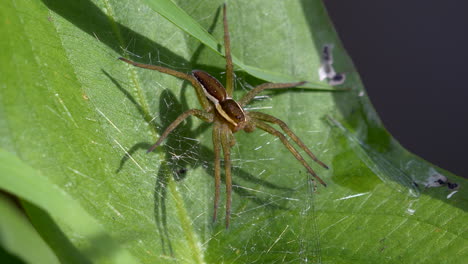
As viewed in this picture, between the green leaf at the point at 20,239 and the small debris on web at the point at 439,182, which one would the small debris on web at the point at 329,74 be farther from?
the green leaf at the point at 20,239

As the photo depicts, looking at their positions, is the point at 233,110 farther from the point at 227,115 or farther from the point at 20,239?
the point at 20,239

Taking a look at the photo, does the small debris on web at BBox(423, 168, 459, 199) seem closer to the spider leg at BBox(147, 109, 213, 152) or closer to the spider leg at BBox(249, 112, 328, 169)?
the spider leg at BBox(249, 112, 328, 169)

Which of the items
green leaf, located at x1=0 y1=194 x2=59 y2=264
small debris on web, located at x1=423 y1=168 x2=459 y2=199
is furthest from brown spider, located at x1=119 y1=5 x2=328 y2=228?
green leaf, located at x1=0 y1=194 x2=59 y2=264

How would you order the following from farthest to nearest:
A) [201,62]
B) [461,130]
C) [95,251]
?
[461,130], [201,62], [95,251]

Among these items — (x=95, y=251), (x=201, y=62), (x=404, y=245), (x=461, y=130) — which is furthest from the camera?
(x=461, y=130)

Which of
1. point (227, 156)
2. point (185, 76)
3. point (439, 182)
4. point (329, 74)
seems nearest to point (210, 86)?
point (185, 76)

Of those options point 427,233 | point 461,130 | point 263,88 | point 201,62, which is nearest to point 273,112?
point 263,88

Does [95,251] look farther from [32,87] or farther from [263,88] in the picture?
[263,88]
